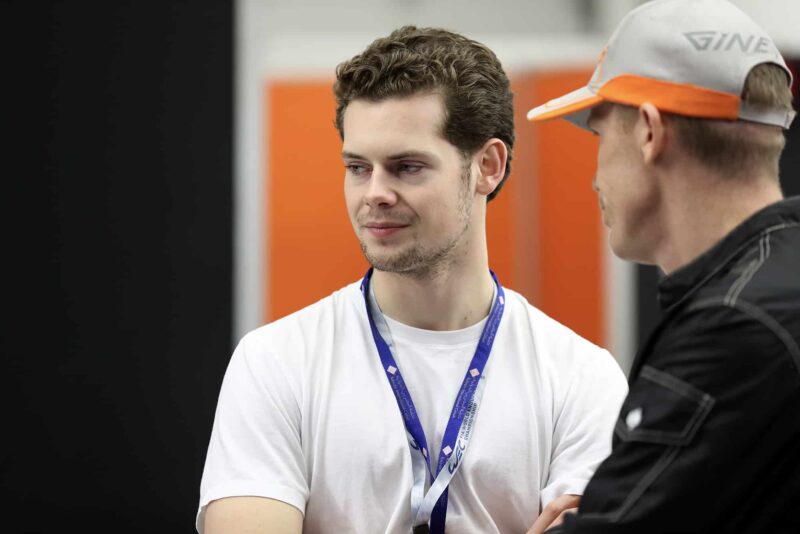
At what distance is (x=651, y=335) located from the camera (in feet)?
4.79

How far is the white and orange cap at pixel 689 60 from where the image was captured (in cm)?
147

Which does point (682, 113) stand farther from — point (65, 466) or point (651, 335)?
point (65, 466)

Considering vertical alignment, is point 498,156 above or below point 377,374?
above

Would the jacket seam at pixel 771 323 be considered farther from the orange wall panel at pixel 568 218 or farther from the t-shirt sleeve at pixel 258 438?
the orange wall panel at pixel 568 218

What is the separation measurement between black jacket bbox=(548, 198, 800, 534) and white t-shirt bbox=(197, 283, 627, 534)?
557 millimetres

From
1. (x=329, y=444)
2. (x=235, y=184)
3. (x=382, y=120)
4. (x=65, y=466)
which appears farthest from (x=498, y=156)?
(x=65, y=466)

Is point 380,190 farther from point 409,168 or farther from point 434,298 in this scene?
point 434,298

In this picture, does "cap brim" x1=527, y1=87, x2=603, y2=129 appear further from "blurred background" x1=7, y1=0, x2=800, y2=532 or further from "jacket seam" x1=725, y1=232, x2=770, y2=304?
"blurred background" x1=7, y1=0, x2=800, y2=532

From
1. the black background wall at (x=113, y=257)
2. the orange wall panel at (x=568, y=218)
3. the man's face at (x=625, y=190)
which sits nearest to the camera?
the man's face at (x=625, y=190)

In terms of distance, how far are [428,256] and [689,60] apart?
0.73 m

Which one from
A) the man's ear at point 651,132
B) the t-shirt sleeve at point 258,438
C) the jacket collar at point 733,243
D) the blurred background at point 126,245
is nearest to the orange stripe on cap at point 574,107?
the man's ear at point 651,132

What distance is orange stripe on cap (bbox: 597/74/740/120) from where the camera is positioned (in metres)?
1.46

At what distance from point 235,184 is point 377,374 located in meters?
2.56

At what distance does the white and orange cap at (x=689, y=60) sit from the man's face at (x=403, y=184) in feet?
1.72
